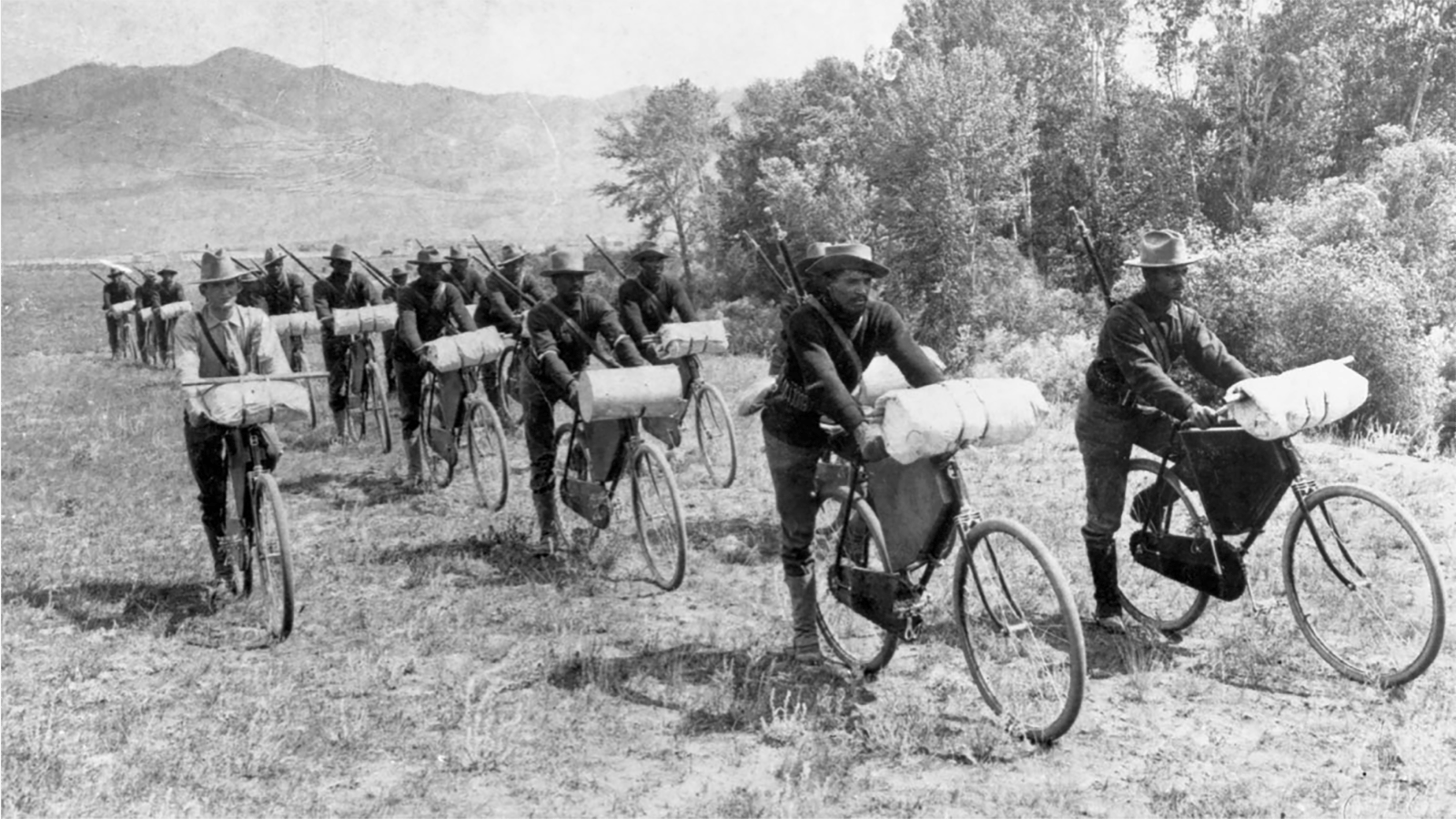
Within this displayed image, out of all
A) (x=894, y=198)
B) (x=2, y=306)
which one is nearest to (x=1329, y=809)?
(x=894, y=198)

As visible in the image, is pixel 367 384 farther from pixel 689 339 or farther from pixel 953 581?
pixel 953 581

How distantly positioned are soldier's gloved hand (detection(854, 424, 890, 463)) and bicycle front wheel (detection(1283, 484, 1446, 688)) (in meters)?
2.26

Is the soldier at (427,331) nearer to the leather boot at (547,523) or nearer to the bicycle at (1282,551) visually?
the leather boot at (547,523)

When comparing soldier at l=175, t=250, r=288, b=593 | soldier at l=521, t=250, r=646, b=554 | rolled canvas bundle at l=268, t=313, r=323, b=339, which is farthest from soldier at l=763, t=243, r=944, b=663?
rolled canvas bundle at l=268, t=313, r=323, b=339

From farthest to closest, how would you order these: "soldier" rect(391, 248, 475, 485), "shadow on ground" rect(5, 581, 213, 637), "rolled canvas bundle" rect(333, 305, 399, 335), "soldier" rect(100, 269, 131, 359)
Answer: "soldier" rect(100, 269, 131, 359)
"rolled canvas bundle" rect(333, 305, 399, 335)
"soldier" rect(391, 248, 475, 485)
"shadow on ground" rect(5, 581, 213, 637)

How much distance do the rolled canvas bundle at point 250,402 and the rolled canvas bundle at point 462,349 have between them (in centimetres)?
278

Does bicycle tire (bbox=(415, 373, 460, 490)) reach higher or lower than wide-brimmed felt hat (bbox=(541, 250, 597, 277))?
lower

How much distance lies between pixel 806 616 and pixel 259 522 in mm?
3420

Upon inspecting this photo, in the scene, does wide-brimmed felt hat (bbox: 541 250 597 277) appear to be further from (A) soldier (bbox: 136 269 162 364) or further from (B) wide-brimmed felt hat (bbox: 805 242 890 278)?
(A) soldier (bbox: 136 269 162 364)

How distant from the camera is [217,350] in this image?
22.2ft

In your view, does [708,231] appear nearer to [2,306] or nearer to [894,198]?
[894,198]

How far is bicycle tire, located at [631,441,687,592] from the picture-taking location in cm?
720

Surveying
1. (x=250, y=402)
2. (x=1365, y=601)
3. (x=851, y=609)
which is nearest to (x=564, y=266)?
(x=250, y=402)

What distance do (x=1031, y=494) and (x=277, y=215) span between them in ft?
399
